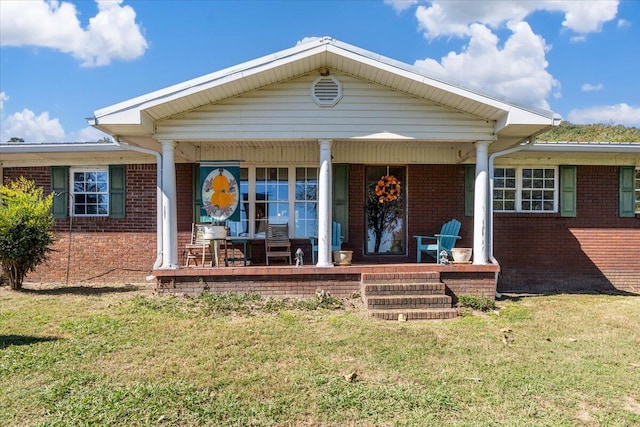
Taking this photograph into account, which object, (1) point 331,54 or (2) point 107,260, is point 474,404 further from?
(2) point 107,260

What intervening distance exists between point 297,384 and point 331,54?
4833mm

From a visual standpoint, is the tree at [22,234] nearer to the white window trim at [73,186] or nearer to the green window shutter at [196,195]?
the white window trim at [73,186]

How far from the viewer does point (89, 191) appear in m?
9.02

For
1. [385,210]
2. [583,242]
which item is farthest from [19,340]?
[583,242]

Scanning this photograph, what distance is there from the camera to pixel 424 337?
5.23 metres

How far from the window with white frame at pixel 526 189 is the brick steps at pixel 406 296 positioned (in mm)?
3137

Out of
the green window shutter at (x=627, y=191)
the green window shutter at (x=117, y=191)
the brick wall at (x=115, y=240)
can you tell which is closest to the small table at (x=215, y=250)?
the brick wall at (x=115, y=240)

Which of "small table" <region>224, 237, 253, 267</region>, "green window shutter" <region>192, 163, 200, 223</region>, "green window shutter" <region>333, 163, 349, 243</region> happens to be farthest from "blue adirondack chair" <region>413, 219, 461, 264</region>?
"green window shutter" <region>192, 163, 200, 223</region>

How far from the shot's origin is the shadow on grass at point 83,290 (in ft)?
24.8

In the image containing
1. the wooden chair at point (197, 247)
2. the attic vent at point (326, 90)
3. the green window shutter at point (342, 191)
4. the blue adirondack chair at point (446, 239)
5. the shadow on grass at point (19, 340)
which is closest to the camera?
the shadow on grass at point (19, 340)

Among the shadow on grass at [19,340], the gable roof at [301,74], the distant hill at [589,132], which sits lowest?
the shadow on grass at [19,340]

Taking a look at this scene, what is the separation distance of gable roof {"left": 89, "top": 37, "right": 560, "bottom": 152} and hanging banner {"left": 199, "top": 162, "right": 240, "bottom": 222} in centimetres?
115

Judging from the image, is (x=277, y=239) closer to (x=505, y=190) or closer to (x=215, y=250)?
(x=215, y=250)

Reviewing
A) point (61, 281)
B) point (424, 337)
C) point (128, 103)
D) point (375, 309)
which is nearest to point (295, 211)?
point (375, 309)
